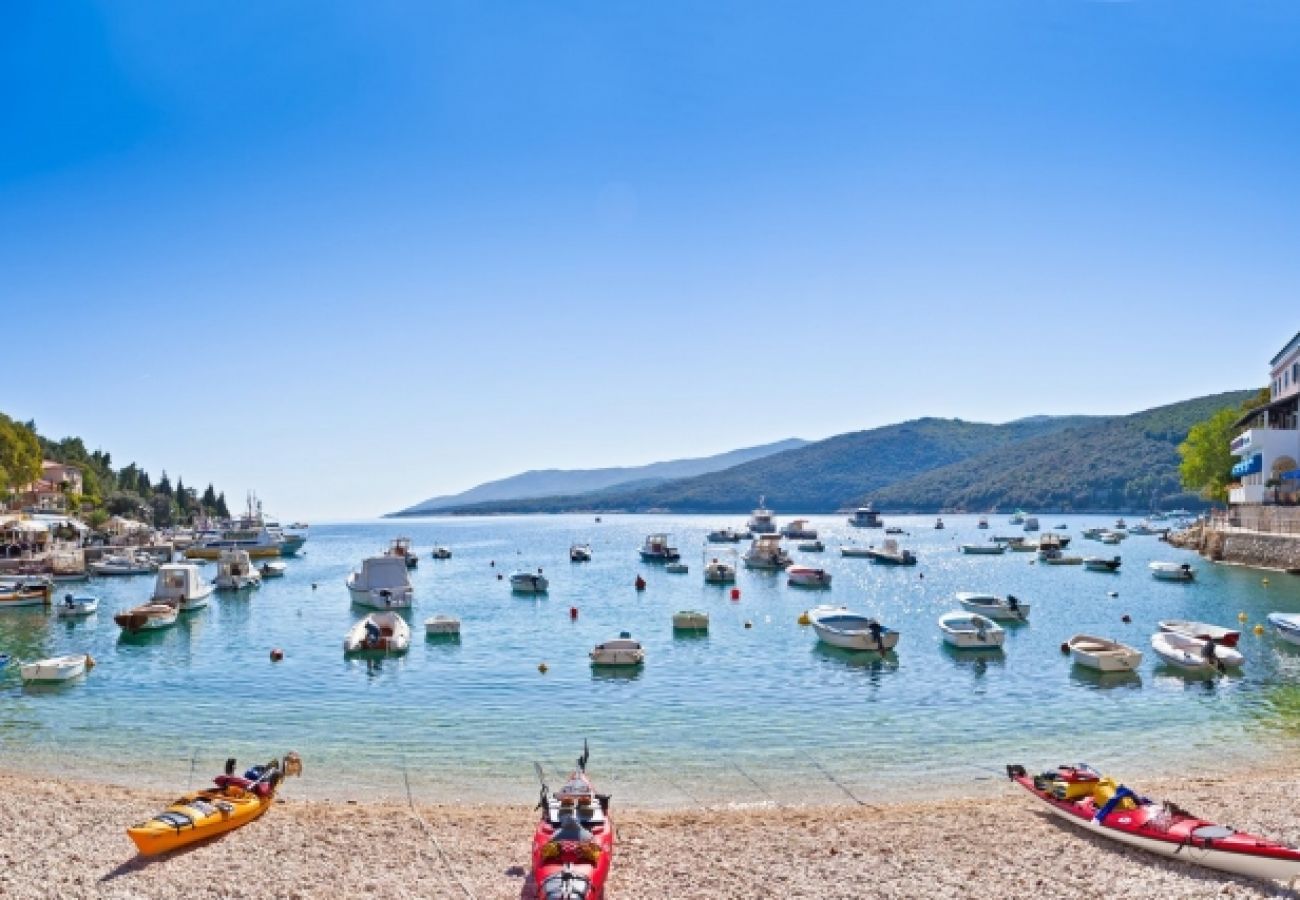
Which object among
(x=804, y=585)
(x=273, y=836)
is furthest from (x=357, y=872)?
(x=804, y=585)

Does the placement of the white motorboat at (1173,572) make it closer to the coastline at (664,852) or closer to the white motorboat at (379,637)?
the coastline at (664,852)

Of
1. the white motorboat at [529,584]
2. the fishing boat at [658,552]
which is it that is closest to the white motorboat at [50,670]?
the white motorboat at [529,584]

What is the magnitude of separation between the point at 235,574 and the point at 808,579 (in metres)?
45.0

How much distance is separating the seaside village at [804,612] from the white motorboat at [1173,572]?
14 centimetres

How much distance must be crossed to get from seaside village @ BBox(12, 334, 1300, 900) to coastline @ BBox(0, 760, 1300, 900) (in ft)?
1.64

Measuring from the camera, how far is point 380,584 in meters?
58.9

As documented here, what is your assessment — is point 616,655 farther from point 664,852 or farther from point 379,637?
point 664,852

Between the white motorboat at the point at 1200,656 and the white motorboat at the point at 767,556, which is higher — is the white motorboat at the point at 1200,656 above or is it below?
below

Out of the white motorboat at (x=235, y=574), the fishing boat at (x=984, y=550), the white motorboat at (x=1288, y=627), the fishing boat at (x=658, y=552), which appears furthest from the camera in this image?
the fishing boat at (x=984, y=550)

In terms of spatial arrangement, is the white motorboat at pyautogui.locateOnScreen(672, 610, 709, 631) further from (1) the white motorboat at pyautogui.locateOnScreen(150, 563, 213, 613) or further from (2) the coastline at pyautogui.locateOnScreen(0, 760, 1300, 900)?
(1) the white motorboat at pyautogui.locateOnScreen(150, 563, 213, 613)

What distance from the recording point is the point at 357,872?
1537 cm

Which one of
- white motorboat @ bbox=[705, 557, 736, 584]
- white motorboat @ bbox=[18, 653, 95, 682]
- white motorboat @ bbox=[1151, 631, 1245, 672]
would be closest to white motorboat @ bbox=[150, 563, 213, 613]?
white motorboat @ bbox=[18, 653, 95, 682]

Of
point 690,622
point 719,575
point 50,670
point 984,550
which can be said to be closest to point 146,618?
point 50,670

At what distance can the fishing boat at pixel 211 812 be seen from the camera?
52.0 feet
